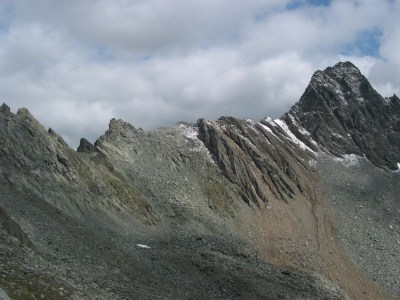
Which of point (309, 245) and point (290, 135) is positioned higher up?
point (290, 135)

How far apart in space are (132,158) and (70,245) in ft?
122

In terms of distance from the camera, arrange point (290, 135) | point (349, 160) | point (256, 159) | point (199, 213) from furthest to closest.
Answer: point (290, 135)
point (349, 160)
point (256, 159)
point (199, 213)

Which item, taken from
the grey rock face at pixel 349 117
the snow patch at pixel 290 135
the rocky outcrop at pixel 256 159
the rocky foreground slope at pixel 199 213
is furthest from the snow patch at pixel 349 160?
the rocky outcrop at pixel 256 159

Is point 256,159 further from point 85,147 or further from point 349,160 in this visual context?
point 85,147

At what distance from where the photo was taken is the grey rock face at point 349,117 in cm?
12594

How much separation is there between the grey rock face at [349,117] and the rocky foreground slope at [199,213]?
101 cm

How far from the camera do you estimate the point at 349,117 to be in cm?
13475

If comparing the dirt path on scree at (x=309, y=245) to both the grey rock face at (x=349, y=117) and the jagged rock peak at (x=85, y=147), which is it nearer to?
the jagged rock peak at (x=85, y=147)

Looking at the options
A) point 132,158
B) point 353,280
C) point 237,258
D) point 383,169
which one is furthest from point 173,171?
point 383,169

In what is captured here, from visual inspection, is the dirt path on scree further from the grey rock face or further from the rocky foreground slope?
the grey rock face

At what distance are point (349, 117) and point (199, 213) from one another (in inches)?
3006

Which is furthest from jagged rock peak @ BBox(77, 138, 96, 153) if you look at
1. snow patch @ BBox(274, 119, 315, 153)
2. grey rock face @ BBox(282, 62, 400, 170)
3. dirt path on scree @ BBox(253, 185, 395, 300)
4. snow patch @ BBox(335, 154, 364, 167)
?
snow patch @ BBox(335, 154, 364, 167)

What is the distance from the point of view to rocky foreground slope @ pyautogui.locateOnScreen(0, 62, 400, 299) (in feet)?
142

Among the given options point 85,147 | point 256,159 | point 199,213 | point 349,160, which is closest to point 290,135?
point 349,160
